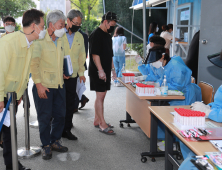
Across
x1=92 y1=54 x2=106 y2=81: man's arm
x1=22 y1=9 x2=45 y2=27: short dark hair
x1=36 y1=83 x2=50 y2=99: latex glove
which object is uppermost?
x1=22 y1=9 x2=45 y2=27: short dark hair

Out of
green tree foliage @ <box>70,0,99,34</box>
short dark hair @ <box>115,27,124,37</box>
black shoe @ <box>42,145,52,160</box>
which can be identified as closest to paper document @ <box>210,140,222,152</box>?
black shoe @ <box>42,145,52,160</box>

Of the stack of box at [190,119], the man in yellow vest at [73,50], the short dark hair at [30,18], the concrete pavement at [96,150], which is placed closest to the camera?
the stack of box at [190,119]

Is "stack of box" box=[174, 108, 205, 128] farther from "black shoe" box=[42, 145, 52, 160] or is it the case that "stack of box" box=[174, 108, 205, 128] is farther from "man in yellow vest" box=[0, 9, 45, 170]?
"black shoe" box=[42, 145, 52, 160]

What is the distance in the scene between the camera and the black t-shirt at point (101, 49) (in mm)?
3426

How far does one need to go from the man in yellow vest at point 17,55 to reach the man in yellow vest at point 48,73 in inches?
12.1

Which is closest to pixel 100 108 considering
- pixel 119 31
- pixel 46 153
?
pixel 46 153

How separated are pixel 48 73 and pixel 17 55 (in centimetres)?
58

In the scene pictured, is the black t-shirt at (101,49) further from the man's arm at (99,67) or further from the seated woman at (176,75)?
the seated woman at (176,75)

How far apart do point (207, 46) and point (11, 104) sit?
308cm

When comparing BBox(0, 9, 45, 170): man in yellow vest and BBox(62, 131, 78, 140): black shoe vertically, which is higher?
BBox(0, 9, 45, 170): man in yellow vest

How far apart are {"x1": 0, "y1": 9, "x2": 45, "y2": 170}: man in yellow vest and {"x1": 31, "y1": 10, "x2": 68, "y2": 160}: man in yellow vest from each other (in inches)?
12.1

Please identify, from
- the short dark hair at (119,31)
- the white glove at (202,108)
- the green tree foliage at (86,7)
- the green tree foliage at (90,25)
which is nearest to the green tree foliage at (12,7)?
the green tree foliage at (86,7)

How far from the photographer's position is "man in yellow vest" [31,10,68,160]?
102 inches

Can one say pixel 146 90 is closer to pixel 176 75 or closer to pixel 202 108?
pixel 176 75
